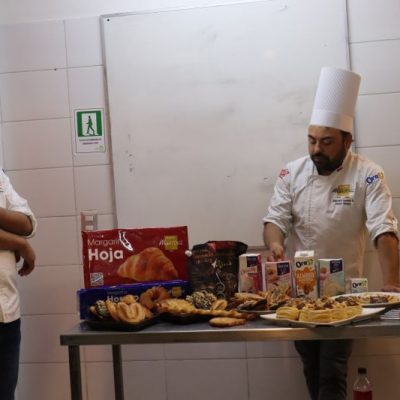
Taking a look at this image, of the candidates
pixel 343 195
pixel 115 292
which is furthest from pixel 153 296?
pixel 343 195

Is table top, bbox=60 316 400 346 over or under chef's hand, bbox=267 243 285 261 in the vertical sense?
under

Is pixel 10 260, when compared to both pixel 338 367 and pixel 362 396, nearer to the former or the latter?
pixel 338 367

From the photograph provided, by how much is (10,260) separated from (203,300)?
785 mm

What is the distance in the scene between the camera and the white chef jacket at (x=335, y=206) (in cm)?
226

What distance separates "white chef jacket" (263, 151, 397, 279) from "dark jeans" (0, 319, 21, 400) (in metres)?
1.02

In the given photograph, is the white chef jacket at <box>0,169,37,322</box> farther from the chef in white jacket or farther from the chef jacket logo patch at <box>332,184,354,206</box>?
the chef jacket logo patch at <box>332,184,354,206</box>

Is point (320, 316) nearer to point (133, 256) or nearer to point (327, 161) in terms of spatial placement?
point (133, 256)

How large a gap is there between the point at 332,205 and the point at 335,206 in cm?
1

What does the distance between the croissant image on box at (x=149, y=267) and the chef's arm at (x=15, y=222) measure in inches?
17.7

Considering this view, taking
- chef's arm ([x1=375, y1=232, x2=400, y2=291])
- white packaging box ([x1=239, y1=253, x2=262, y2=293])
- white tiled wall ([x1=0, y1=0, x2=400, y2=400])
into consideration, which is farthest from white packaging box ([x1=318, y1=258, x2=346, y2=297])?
white tiled wall ([x1=0, y1=0, x2=400, y2=400])

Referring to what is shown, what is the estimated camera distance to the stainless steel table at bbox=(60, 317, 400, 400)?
4.92ft

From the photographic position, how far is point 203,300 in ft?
5.76

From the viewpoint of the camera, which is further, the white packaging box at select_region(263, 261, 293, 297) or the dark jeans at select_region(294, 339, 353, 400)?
the dark jeans at select_region(294, 339, 353, 400)

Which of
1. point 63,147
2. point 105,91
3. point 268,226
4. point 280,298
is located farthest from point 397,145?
point 63,147
